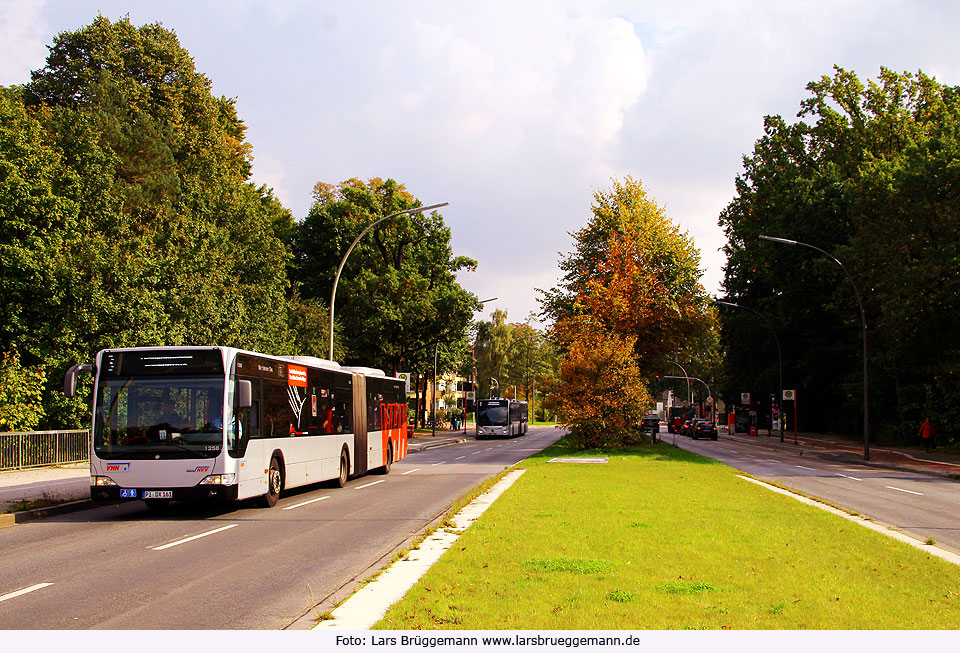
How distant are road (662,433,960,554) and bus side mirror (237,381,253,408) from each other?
36.9 ft

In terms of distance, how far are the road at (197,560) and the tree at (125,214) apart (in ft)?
47.6

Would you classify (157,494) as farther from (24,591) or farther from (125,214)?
(125,214)

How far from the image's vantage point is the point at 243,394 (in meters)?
15.5

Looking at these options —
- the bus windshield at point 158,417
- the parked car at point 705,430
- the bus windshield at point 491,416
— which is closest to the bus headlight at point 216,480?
the bus windshield at point 158,417

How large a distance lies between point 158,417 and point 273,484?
3.09 meters

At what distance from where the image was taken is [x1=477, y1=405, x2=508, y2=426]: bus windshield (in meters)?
64.1

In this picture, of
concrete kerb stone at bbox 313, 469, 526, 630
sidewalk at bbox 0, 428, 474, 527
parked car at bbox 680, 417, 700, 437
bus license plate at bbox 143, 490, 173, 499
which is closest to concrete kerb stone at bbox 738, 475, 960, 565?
concrete kerb stone at bbox 313, 469, 526, 630

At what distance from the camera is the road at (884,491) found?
49.5 ft

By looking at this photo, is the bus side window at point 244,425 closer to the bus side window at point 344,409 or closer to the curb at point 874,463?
the bus side window at point 344,409

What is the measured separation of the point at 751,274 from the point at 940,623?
6347 cm

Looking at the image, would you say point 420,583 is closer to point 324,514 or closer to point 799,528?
point 799,528

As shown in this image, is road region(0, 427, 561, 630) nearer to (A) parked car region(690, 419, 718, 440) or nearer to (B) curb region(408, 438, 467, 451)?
(B) curb region(408, 438, 467, 451)

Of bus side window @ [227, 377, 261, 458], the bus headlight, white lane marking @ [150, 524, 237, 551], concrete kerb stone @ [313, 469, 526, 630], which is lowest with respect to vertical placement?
white lane marking @ [150, 524, 237, 551]

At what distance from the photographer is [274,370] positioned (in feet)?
58.4
